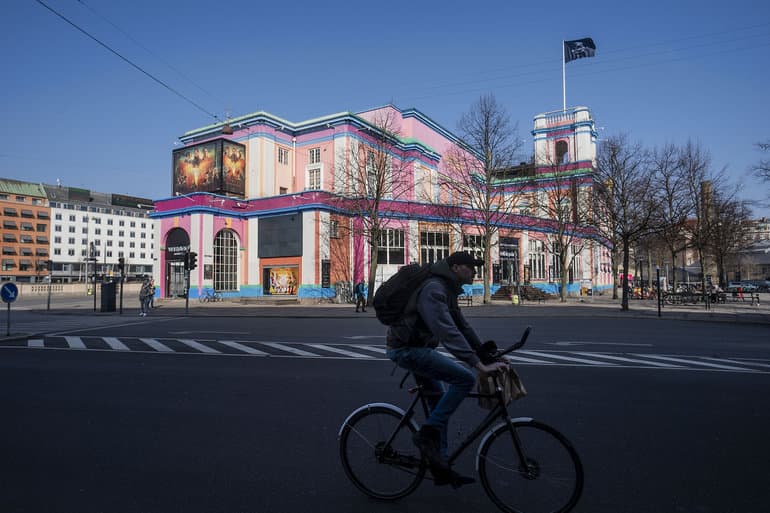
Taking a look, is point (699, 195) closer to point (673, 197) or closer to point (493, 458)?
point (673, 197)

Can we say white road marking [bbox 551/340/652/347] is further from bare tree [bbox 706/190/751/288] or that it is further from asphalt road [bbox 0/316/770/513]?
bare tree [bbox 706/190/751/288]

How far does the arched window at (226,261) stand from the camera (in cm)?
3925

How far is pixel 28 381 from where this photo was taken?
26.9 ft

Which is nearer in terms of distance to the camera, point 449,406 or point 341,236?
point 449,406

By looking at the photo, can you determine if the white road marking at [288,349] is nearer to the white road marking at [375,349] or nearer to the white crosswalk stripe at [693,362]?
the white road marking at [375,349]

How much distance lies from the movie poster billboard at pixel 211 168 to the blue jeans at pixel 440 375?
4000 cm

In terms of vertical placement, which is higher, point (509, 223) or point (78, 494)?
point (509, 223)

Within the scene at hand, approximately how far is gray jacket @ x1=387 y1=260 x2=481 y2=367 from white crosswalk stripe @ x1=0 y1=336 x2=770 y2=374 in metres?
6.71

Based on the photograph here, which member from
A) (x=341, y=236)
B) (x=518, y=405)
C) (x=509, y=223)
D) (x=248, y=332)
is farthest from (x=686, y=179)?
(x=518, y=405)

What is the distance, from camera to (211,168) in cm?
4106

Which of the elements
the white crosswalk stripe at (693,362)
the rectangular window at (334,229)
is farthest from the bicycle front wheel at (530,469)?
the rectangular window at (334,229)

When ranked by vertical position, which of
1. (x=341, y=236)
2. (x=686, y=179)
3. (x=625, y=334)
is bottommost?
(x=625, y=334)

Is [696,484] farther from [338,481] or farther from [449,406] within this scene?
[338,481]

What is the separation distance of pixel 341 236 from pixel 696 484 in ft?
112
